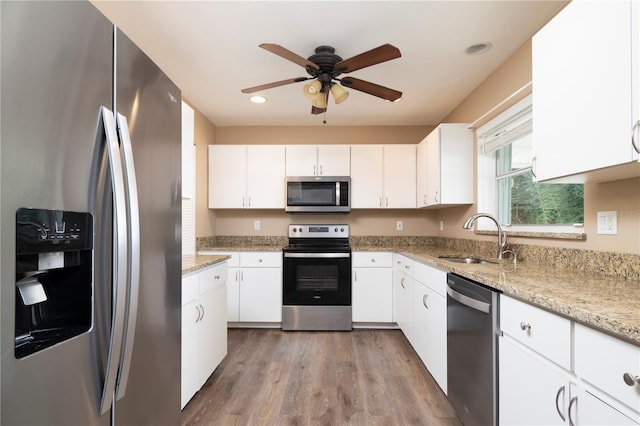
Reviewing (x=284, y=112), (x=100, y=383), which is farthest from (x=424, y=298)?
(x=284, y=112)

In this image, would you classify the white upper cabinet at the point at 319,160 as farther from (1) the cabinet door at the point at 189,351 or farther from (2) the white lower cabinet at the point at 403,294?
(1) the cabinet door at the point at 189,351

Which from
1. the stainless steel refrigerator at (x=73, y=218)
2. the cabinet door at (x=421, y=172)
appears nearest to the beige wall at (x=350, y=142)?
the cabinet door at (x=421, y=172)

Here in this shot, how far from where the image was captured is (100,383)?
800mm

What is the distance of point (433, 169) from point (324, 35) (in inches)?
65.3

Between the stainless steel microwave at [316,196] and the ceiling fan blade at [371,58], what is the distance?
164cm

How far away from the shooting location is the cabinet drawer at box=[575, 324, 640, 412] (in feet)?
2.40

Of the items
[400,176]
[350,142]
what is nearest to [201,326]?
[400,176]

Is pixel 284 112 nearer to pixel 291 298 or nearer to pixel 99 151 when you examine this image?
pixel 291 298

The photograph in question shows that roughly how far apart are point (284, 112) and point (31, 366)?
3195 millimetres

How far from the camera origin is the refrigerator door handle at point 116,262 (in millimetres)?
794

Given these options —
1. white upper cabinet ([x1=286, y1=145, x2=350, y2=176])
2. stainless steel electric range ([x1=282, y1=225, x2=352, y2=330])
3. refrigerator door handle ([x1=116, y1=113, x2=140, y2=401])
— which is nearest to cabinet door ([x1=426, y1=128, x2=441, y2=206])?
white upper cabinet ([x1=286, y1=145, x2=350, y2=176])

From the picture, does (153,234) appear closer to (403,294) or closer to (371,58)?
(371,58)

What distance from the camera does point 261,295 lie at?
10.9ft

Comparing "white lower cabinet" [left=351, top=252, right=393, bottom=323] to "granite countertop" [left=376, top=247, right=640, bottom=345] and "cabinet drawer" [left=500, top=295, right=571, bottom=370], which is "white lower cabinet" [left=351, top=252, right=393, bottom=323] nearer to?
"granite countertop" [left=376, top=247, right=640, bottom=345]
